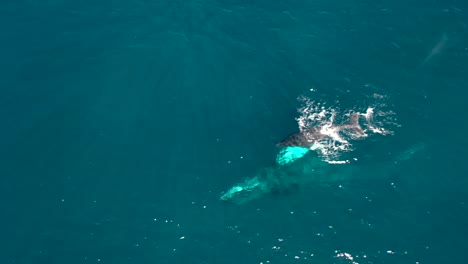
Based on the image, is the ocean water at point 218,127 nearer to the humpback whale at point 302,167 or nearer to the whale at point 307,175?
the whale at point 307,175

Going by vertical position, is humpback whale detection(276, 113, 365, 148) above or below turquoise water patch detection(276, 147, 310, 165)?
above

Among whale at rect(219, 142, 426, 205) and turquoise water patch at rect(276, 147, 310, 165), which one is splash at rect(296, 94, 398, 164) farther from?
turquoise water patch at rect(276, 147, 310, 165)

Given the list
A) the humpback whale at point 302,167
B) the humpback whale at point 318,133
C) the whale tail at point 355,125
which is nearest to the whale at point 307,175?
the humpback whale at point 302,167

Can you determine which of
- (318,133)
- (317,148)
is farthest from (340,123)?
(317,148)

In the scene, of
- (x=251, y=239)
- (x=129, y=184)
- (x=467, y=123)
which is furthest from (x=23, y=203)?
(x=467, y=123)

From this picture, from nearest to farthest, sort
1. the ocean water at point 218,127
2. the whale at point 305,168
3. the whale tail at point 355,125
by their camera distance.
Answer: the ocean water at point 218,127, the whale at point 305,168, the whale tail at point 355,125

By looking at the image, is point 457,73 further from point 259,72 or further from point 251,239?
point 251,239

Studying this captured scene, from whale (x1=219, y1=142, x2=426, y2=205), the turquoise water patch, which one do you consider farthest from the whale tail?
→ the turquoise water patch
